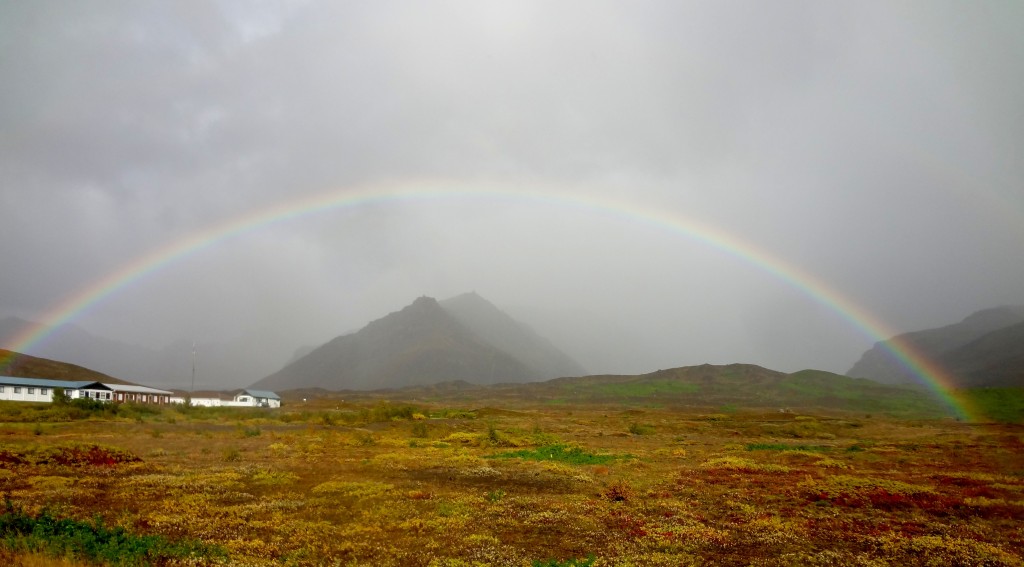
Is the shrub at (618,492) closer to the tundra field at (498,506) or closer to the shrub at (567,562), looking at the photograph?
the tundra field at (498,506)

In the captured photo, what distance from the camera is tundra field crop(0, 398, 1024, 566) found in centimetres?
1709

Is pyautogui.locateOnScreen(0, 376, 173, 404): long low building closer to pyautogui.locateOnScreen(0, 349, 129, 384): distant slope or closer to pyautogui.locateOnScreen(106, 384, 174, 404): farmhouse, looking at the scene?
pyautogui.locateOnScreen(106, 384, 174, 404): farmhouse

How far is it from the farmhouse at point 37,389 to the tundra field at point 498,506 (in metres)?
69.3

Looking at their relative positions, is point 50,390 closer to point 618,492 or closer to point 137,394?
point 137,394

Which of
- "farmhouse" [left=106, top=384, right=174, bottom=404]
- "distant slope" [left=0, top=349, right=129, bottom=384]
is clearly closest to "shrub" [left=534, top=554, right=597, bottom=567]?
"farmhouse" [left=106, top=384, right=174, bottom=404]

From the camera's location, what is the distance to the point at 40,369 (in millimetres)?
153625

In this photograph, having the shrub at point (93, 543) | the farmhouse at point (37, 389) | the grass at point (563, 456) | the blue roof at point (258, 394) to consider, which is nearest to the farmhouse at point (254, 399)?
the blue roof at point (258, 394)

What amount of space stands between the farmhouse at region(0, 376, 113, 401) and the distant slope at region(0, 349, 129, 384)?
131 feet

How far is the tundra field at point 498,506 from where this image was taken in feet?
56.1

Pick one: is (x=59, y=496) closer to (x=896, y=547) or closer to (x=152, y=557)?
A: (x=152, y=557)

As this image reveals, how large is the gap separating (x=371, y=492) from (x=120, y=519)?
10.8m

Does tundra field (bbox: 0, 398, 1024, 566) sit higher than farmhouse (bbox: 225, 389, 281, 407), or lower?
higher

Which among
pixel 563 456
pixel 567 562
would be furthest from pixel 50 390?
pixel 567 562

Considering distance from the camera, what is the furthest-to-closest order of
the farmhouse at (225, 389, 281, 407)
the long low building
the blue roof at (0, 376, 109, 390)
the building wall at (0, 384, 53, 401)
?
the farmhouse at (225, 389, 281, 407) < the blue roof at (0, 376, 109, 390) < the long low building < the building wall at (0, 384, 53, 401)
